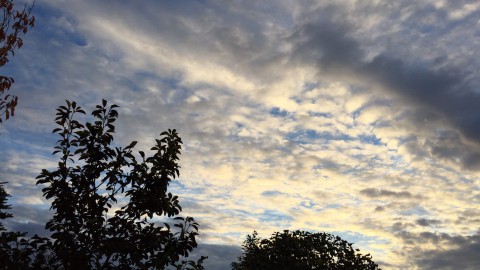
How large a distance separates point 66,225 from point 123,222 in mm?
1075

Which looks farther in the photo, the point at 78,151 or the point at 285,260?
the point at 285,260

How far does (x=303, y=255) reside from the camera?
120ft

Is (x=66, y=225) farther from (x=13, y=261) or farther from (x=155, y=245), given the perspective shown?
(x=155, y=245)

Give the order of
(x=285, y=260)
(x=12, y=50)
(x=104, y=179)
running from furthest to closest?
(x=285, y=260) → (x=104, y=179) → (x=12, y=50)

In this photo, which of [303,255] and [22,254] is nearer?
[22,254]

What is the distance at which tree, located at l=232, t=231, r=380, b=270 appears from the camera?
1394 inches

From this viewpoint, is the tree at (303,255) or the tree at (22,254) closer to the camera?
the tree at (22,254)

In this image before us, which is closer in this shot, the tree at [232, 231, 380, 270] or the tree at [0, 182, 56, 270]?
the tree at [0, 182, 56, 270]

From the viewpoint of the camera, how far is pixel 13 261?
7.93 meters

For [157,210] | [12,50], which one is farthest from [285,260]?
[12,50]

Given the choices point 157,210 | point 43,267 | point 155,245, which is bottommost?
point 43,267

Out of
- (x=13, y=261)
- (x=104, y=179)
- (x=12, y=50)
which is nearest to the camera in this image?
(x=12, y=50)

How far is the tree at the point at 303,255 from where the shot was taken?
35.4 meters

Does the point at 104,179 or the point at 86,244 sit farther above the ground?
the point at 104,179
